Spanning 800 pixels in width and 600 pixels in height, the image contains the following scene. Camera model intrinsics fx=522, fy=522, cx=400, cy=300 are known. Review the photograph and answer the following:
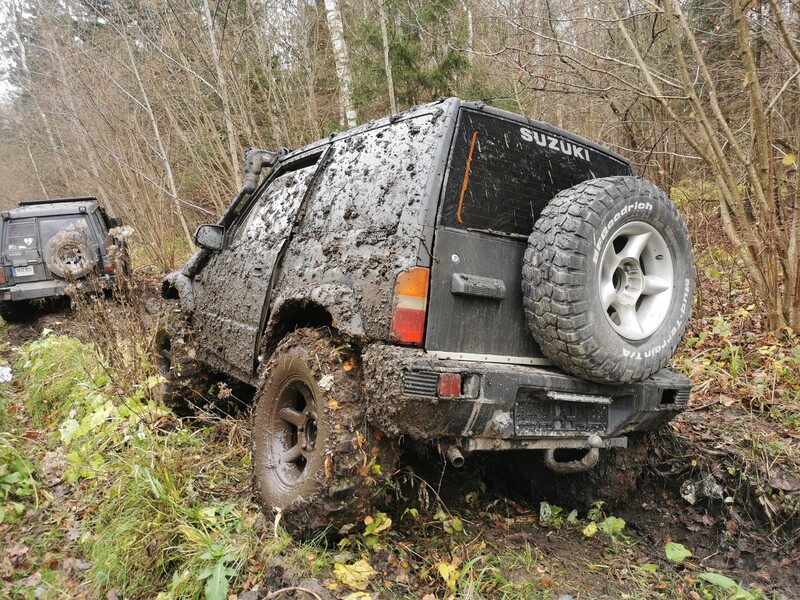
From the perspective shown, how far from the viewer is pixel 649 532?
2.98 metres

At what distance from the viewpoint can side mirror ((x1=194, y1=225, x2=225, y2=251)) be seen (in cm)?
395

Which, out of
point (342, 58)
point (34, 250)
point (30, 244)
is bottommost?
point (34, 250)

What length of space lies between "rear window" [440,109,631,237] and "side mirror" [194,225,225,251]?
2.33 m

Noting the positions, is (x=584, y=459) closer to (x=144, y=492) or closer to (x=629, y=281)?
(x=629, y=281)

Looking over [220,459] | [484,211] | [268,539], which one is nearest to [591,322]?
[484,211]

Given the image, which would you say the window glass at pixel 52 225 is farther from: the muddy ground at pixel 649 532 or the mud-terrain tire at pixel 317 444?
the muddy ground at pixel 649 532

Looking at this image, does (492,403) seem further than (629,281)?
No

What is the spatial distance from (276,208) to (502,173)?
1.73 m

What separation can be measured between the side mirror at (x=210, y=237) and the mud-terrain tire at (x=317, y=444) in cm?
159

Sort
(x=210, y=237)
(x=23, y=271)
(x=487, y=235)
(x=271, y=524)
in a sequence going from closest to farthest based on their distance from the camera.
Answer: (x=487, y=235)
(x=271, y=524)
(x=210, y=237)
(x=23, y=271)

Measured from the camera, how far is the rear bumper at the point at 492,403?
2104 mm

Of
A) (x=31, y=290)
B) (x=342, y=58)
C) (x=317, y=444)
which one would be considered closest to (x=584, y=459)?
(x=317, y=444)

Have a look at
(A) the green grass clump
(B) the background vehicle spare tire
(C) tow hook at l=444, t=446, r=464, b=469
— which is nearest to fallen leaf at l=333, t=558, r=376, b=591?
(A) the green grass clump

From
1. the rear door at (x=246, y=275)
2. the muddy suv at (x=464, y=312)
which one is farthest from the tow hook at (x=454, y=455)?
the rear door at (x=246, y=275)
